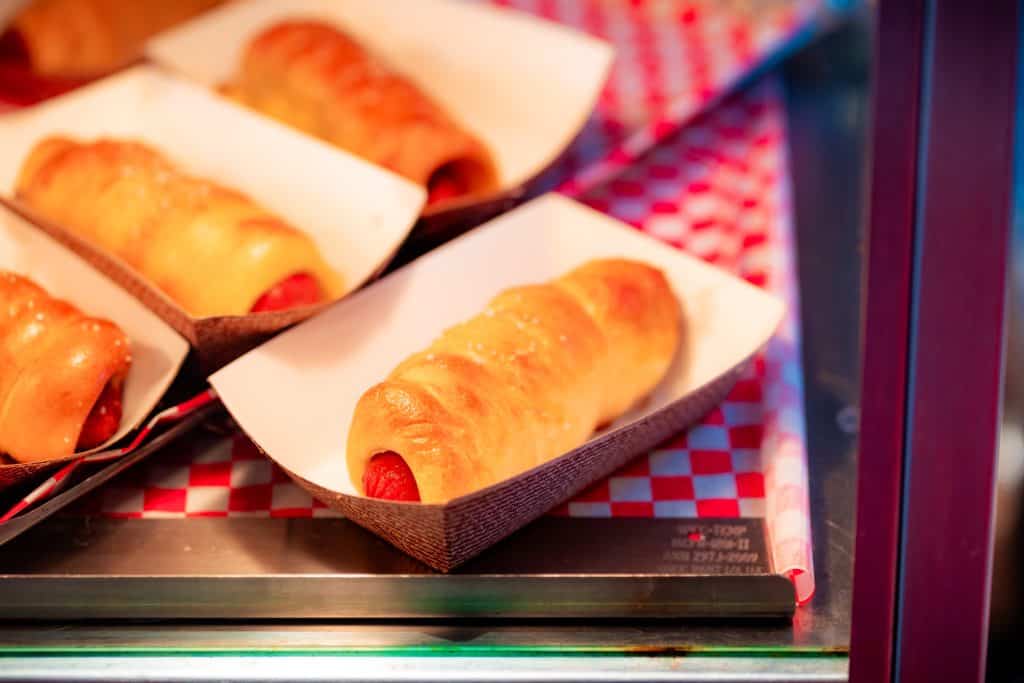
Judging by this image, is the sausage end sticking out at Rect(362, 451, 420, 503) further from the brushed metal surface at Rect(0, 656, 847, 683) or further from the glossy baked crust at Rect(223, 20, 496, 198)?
the glossy baked crust at Rect(223, 20, 496, 198)

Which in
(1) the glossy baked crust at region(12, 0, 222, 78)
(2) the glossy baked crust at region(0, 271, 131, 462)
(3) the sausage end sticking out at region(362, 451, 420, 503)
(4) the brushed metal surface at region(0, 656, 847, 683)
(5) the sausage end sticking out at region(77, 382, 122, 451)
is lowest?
(4) the brushed metal surface at region(0, 656, 847, 683)

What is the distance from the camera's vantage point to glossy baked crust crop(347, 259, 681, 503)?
1656mm

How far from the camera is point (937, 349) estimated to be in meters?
1.32

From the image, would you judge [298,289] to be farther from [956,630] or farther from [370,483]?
[956,630]

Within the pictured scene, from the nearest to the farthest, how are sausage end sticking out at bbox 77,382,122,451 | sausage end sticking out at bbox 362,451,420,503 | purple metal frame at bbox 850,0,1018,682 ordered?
purple metal frame at bbox 850,0,1018,682
sausage end sticking out at bbox 362,451,420,503
sausage end sticking out at bbox 77,382,122,451

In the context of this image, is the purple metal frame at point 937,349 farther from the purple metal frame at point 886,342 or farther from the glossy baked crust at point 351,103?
the glossy baked crust at point 351,103

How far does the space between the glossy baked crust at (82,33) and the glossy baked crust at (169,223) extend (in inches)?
19.4

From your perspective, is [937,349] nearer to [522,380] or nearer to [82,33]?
[522,380]

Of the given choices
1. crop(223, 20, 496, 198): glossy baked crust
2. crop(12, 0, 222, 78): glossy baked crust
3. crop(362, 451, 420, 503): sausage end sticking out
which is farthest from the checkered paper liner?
crop(12, 0, 222, 78): glossy baked crust

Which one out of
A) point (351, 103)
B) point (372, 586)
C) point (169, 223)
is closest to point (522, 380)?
point (372, 586)

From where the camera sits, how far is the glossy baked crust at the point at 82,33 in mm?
2842

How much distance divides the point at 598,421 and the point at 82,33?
1.78 meters

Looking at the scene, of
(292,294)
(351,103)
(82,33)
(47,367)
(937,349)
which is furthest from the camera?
(82,33)

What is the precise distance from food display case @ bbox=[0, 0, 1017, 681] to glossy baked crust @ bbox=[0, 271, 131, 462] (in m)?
0.09
